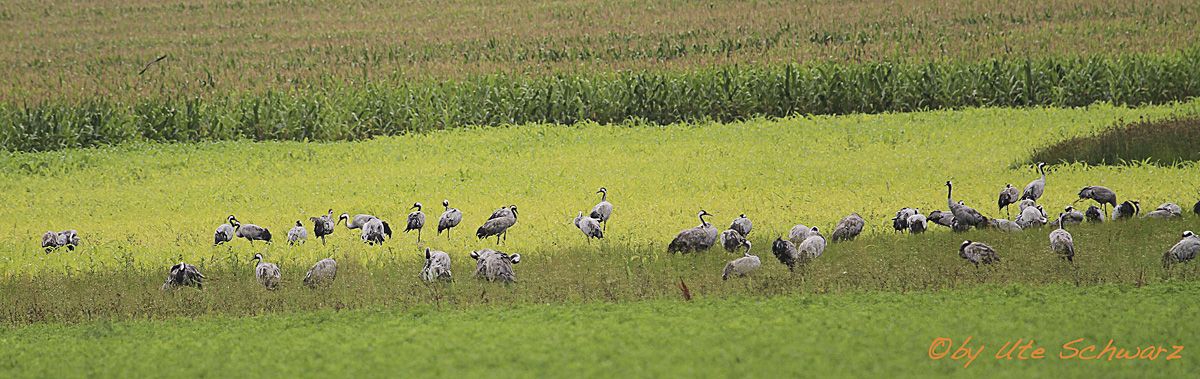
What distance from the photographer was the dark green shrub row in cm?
3014

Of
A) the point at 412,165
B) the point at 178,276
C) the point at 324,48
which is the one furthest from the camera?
the point at 324,48

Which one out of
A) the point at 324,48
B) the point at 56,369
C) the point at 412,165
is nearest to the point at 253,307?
the point at 56,369

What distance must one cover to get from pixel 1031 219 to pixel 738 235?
3275 millimetres

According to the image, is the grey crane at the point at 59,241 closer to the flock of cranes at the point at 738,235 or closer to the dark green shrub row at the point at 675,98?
the flock of cranes at the point at 738,235

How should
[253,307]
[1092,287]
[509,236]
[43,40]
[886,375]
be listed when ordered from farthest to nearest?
1. [43,40]
2. [509,236]
3. [253,307]
4. [1092,287]
5. [886,375]

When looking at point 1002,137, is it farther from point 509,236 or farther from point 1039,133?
point 509,236

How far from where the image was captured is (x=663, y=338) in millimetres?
8477

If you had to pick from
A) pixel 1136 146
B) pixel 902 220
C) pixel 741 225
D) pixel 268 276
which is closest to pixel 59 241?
pixel 268 276

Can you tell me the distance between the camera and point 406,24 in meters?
45.8

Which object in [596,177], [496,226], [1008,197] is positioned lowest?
[1008,197]

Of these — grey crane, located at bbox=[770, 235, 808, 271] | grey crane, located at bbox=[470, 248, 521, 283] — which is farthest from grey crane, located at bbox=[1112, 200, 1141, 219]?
grey crane, located at bbox=[470, 248, 521, 283]

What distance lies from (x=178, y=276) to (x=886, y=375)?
7.82 m

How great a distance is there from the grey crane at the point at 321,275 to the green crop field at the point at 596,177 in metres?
0.28

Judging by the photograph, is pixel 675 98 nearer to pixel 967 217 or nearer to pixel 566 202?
pixel 566 202
